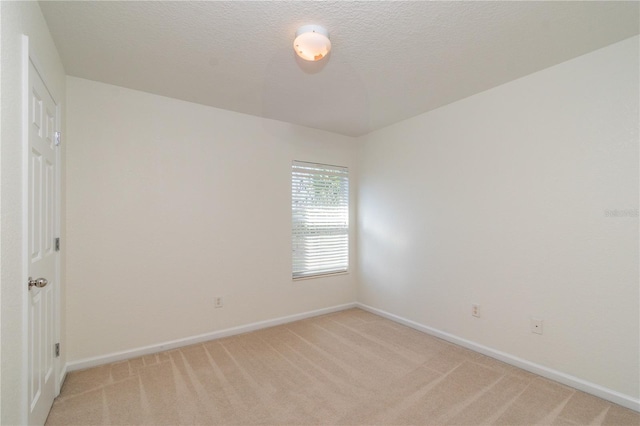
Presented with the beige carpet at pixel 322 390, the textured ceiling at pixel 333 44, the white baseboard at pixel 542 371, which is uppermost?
the textured ceiling at pixel 333 44

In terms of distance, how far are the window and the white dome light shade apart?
196 cm

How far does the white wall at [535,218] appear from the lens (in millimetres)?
2125

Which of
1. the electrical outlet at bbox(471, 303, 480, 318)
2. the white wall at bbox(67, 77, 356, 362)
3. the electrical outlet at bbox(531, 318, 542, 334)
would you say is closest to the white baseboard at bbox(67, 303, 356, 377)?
the white wall at bbox(67, 77, 356, 362)

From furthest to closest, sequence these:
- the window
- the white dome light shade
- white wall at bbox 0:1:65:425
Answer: the window
the white dome light shade
white wall at bbox 0:1:65:425

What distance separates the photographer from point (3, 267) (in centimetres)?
125

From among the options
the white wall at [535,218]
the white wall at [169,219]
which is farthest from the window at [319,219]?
the white wall at [535,218]

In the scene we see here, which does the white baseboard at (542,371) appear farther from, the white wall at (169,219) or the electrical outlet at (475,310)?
the white wall at (169,219)

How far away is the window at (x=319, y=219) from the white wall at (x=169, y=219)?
166 millimetres

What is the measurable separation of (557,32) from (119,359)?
435 centimetres

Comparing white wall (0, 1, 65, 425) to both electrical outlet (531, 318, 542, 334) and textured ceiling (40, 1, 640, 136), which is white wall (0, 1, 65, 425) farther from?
electrical outlet (531, 318, 542, 334)

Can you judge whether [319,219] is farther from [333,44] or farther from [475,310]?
[333,44]

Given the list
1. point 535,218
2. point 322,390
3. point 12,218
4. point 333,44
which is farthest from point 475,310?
point 12,218

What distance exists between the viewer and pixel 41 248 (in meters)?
1.85

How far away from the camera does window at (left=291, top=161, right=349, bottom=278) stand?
393 centimetres
